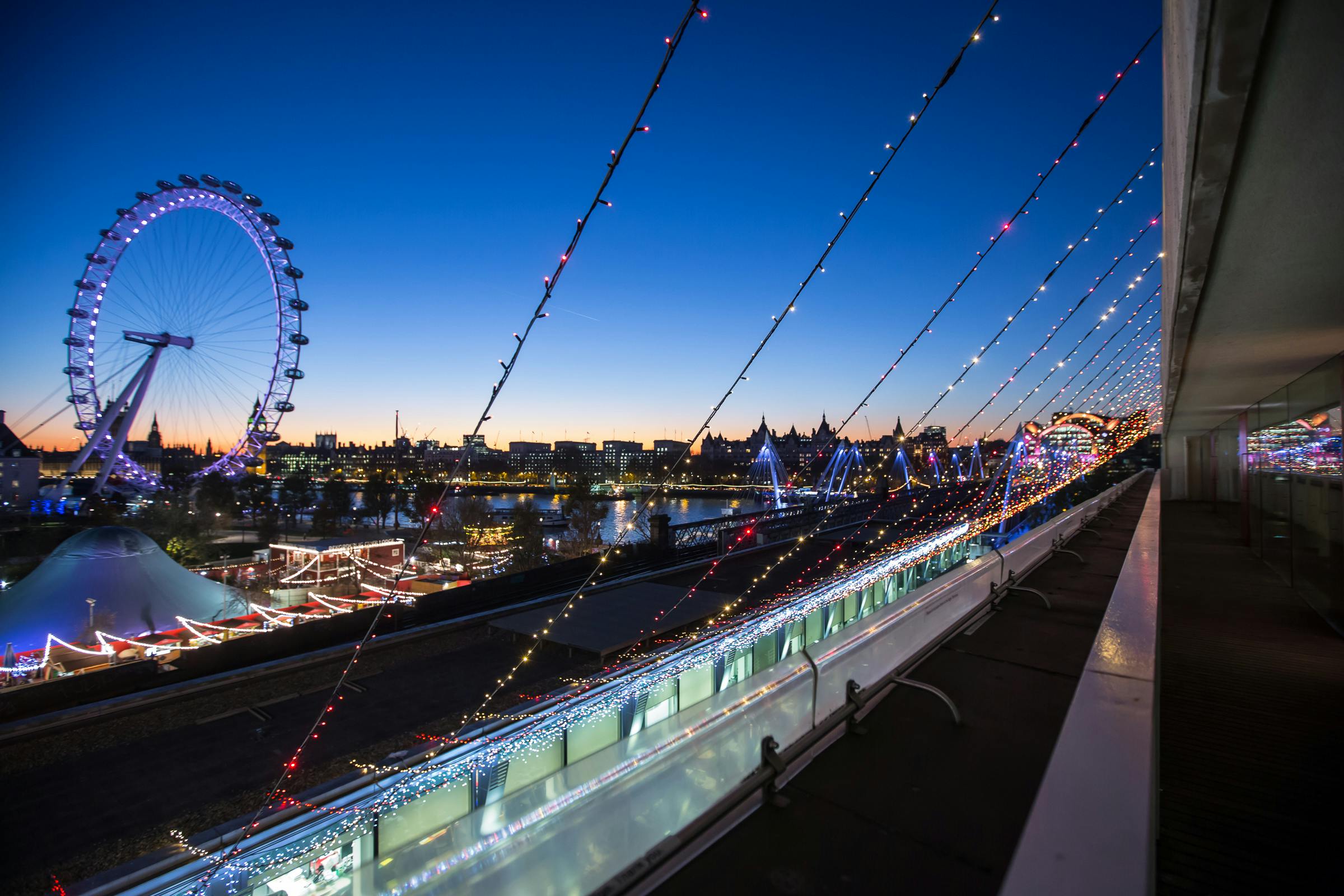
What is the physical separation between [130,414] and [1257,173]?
4002 cm

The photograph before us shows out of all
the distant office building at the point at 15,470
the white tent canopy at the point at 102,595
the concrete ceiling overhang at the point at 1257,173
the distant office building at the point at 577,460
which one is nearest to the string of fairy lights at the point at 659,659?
the concrete ceiling overhang at the point at 1257,173

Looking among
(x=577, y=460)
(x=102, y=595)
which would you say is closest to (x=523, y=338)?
(x=102, y=595)

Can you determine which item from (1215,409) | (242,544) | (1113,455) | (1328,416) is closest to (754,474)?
(1113,455)

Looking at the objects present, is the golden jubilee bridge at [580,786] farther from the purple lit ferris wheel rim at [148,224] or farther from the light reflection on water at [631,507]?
the light reflection on water at [631,507]

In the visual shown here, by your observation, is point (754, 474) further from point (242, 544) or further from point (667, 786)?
point (667, 786)

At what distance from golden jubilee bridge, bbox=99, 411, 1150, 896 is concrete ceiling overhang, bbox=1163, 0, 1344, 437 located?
6.40 ft

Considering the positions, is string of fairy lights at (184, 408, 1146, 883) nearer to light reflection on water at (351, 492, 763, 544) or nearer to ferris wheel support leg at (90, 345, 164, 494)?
ferris wheel support leg at (90, 345, 164, 494)

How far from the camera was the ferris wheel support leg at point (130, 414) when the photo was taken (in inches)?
1135

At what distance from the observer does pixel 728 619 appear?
6.72 metres

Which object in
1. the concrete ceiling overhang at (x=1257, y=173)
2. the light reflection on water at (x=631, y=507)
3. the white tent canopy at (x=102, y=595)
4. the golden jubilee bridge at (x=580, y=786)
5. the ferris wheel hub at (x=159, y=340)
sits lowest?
the light reflection on water at (x=631, y=507)

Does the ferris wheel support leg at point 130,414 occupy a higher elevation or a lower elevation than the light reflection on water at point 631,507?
higher

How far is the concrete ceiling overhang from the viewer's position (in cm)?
149

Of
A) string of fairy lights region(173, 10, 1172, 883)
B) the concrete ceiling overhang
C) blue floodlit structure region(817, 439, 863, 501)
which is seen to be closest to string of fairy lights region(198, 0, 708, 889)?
string of fairy lights region(173, 10, 1172, 883)

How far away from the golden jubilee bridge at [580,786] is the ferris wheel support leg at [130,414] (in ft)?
122
